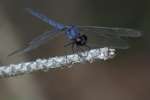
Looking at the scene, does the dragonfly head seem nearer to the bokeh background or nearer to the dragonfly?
the dragonfly

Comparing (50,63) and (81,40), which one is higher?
(81,40)

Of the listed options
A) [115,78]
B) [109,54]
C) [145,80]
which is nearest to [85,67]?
[115,78]

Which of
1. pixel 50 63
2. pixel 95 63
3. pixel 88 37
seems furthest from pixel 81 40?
pixel 95 63

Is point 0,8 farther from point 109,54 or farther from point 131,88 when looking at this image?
point 109,54

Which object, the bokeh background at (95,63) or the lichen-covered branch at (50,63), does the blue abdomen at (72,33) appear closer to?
the lichen-covered branch at (50,63)

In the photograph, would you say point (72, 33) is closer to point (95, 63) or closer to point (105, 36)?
point (105, 36)

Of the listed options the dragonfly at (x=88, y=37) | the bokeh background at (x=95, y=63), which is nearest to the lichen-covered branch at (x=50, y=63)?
the dragonfly at (x=88, y=37)
